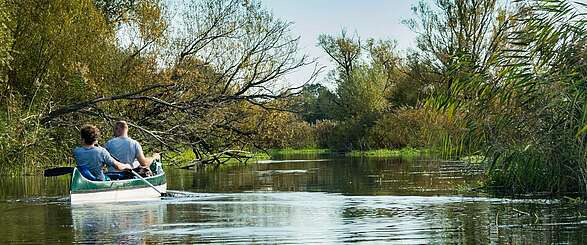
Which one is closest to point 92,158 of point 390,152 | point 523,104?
point 523,104

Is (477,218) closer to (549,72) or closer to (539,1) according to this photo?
(549,72)

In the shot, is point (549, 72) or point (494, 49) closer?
point (549, 72)

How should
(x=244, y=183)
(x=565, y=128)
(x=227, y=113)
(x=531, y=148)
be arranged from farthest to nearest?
(x=227, y=113), (x=244, y=183), (x=531, y=148), (x=565, y=128)

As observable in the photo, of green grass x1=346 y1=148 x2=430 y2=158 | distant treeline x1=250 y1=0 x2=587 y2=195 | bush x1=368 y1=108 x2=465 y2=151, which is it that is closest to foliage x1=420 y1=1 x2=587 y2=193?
distant treeline x1=250 y1=0 x2=587 y2=195

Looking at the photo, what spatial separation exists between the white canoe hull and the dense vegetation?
5.10 m

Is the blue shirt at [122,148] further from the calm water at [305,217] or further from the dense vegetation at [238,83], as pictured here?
the dense vegetation at [238,83]

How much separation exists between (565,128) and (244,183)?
11080 mm

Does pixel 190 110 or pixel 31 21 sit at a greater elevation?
pixel 31 21

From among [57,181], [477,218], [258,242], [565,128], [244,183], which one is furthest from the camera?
[57,181]

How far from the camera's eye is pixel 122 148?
18.0 m

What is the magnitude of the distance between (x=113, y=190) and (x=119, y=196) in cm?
21

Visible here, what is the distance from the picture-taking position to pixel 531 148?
14.9 metres

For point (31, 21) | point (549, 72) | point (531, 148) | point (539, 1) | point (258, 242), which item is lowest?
point (258, 242)

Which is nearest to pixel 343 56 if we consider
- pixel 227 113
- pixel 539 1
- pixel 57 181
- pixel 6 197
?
pixel 227 113
